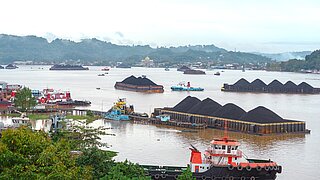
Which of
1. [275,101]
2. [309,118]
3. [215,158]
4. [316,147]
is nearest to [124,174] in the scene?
[215,158]

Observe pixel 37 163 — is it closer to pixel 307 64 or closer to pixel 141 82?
pixel 141 82

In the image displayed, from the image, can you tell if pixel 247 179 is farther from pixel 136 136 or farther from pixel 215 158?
pixel 136 136

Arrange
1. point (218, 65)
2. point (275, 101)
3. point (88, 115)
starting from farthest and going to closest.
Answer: point (218, 65) → point (275, 101) → point (88, 115)

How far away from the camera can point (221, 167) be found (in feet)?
63.4

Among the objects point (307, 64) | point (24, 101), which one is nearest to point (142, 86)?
point (24, 101)

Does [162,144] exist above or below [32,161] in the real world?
below

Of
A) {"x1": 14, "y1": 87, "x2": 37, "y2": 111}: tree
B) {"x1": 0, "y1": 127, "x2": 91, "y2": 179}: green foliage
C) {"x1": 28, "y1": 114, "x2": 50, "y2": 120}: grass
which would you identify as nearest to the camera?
{"x1": 0, "y1": 127, "x2": 91, "y2": 179}: green foliage

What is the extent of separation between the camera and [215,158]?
19.6 meters

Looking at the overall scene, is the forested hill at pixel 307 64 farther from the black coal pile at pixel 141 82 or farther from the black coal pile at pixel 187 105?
the black coal pile at pixel 187 105

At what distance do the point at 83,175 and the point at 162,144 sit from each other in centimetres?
1539

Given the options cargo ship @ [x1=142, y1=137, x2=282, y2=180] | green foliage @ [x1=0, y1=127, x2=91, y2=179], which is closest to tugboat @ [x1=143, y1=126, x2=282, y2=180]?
cargo ship @ [x1=142, y1=137, x2=282, y2=180]

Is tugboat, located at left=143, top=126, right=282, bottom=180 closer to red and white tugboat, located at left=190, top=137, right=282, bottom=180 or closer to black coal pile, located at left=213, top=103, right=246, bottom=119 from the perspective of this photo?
red and white tugboat, located at left=190, top=137, right=282, bottom=180

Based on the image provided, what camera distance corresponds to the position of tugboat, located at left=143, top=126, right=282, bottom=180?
19078 mm

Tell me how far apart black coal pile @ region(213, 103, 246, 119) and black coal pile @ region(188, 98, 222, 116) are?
1.96ft
